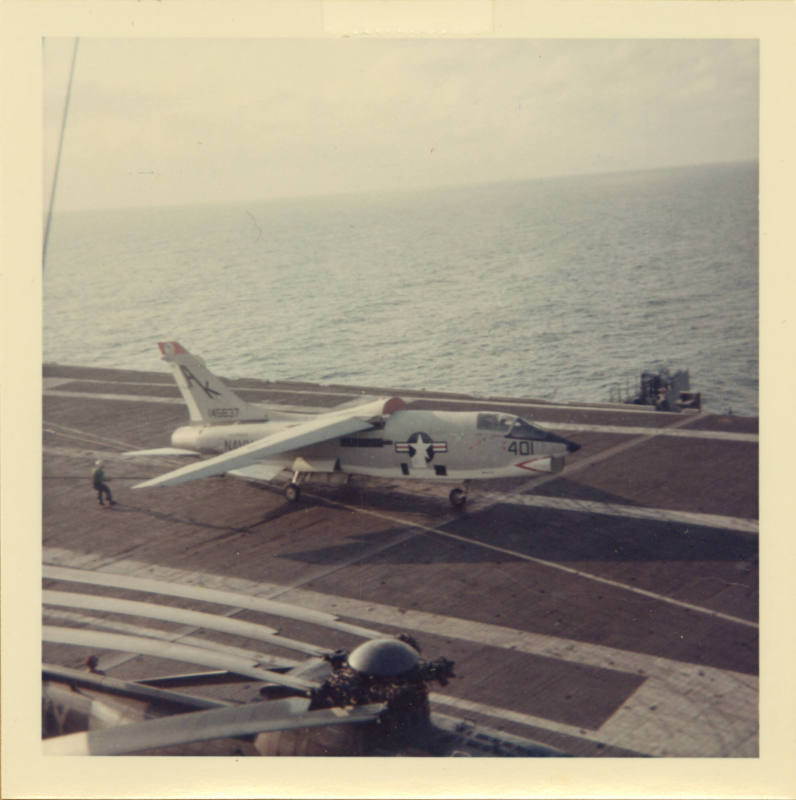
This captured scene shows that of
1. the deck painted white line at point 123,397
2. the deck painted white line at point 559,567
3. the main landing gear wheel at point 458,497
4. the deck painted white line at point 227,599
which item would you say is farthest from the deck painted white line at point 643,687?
the deck painted white line at point 123,397

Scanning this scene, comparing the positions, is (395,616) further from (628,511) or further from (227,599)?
(628,511)

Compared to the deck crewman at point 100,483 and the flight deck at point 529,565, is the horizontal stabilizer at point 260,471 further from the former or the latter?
the deck crewman at point 100,483

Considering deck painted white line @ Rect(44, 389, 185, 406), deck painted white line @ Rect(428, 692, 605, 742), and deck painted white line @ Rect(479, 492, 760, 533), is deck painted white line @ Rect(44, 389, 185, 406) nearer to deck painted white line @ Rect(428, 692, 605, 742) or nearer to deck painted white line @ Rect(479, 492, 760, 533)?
deck painted white line @ Rect(479, 492, 760, 533)

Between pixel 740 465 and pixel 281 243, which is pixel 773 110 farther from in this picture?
pixel 281 243

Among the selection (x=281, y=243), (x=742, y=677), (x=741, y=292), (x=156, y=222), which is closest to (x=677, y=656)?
(x=742, y=677)

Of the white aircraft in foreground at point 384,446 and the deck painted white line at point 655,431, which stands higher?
the deck painted white line at point 655,431

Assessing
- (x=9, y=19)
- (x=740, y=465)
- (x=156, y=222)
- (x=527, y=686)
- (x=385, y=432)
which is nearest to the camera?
(x=9, y=19)

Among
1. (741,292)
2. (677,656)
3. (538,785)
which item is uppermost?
(741,292)

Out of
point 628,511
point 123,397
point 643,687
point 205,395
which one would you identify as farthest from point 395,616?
point 123,397
